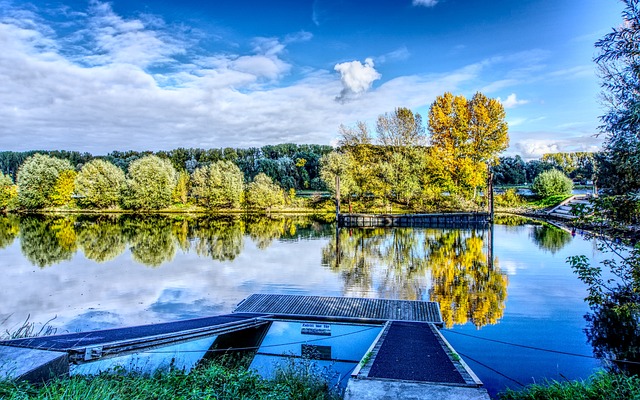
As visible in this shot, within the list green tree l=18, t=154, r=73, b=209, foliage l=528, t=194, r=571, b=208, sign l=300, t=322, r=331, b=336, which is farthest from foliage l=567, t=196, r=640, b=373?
green tree l=18, t=154, r=73, b=209

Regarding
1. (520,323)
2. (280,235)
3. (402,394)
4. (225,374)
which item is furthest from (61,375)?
(280,235)

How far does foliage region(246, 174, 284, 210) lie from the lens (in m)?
55.1

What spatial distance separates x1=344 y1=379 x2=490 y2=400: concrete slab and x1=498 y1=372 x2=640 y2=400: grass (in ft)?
5.96

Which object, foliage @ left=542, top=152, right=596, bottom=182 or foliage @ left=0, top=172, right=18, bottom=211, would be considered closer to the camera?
foliage @ left=0, top=172, right=18, bottom=211

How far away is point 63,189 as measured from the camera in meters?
58.6

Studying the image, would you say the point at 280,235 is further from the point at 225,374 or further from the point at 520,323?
the point at 225,374

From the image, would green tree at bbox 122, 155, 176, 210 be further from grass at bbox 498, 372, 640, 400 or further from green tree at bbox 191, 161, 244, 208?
grass at bbox 498, 372, 640, 400

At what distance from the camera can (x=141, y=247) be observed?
2522cm

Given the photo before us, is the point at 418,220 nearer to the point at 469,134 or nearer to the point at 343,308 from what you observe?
the point at 469,134

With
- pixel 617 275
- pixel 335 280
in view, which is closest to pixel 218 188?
pixel 335 280

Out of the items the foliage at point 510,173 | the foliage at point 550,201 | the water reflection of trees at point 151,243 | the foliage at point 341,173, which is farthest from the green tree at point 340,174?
the foliage at point 510,173

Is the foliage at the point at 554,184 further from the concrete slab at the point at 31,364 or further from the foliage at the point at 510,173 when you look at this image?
the concrete slab at the point at 31,364

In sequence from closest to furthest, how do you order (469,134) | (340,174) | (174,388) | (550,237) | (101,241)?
(174,388) → (101,241) → (550,237) → (469,134) → (340,174)

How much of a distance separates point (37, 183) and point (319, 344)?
6120 centimetres
